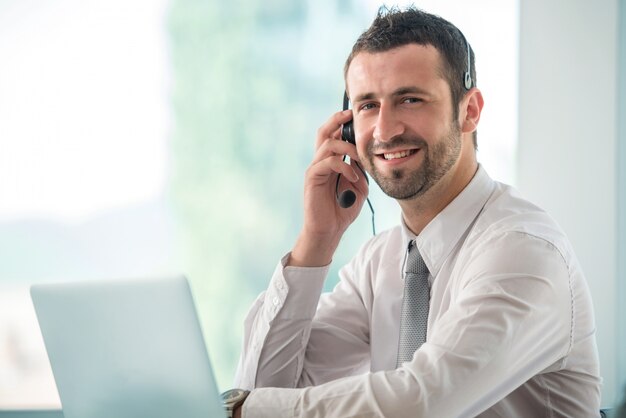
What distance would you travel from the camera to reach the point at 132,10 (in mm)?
3119

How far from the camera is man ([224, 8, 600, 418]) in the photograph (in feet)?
3.89

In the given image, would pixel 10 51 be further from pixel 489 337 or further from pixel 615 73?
pixel 489 337

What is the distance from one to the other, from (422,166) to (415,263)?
8.1 inches

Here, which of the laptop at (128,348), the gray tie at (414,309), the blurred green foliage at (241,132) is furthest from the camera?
the blurred green foliage at (241,132)

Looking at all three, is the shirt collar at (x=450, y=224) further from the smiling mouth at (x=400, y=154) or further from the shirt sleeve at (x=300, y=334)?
the shirt sleeve at (x=300, y=334)

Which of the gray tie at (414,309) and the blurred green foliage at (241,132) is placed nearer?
the gray tie at (414,309)

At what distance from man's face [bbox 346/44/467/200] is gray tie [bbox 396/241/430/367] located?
0.54 feet

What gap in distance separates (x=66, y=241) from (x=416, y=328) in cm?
212

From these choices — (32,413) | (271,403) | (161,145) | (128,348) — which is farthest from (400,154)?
(32,413)

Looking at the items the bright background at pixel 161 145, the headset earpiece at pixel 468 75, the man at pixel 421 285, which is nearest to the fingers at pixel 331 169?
the man at pixel 421 285

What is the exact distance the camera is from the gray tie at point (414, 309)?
1488 millimetres

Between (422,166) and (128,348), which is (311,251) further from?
(128,348)

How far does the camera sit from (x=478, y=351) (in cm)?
117

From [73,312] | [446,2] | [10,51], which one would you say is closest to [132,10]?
[10,51]
